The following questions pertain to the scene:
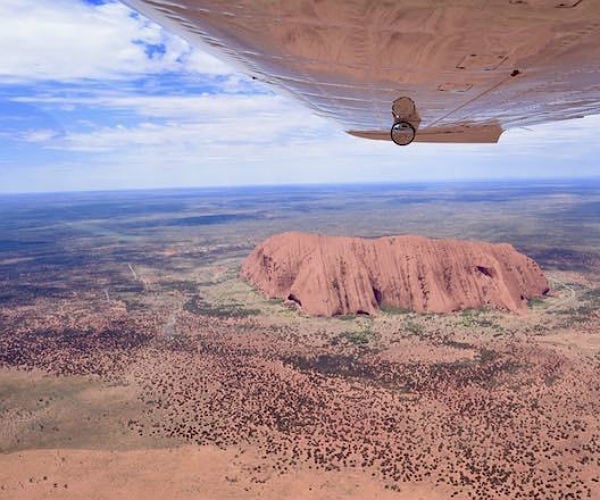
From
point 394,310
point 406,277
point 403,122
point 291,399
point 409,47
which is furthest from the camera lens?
point 406,277

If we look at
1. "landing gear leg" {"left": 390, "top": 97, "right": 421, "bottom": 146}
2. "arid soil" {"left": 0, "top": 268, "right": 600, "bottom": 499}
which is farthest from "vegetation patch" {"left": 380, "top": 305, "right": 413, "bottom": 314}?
"landing gear leg" {"left": 390, "top": 97, "right": 421, "bottom": 146}

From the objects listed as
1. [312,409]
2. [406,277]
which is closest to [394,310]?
[406,277]

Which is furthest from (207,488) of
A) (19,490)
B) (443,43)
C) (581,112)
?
(443,43)

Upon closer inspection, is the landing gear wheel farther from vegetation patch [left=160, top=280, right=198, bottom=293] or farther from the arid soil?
vegetation patch [left=160, top=280, right=198, bottom=293]

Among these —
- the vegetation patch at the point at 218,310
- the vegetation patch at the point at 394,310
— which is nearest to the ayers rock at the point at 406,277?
the vegetation patch at the point at 394,310

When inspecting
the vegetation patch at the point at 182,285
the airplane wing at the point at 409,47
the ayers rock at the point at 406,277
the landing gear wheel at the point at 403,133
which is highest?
the airplane wing at the point at 409,47

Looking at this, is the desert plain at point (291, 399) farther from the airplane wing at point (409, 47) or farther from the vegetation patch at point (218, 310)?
the airplane wing at point (409, 47)

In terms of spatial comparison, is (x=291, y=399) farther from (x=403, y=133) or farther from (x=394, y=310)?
(x=403, y=133)
